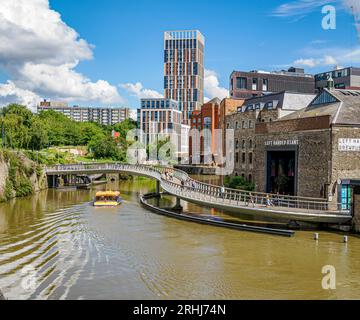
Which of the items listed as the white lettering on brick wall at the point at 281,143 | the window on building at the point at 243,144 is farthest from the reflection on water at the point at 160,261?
the window on building at the point at 243,144

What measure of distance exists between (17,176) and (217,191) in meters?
29.4

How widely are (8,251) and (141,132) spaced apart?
5551 inches

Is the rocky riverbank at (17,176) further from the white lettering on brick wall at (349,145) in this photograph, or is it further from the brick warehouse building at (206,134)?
the brick warehouse building at (206,134)

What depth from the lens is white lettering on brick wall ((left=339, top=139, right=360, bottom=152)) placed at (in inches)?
1345

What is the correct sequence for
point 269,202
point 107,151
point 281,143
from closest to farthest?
point 269,202, point 281,143, point 107,151

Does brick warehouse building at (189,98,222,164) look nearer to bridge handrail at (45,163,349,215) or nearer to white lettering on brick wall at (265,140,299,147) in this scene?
bridge handrail at (45,163,349,215)

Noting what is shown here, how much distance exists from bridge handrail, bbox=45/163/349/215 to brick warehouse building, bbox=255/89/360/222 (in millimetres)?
1026

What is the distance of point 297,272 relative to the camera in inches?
866

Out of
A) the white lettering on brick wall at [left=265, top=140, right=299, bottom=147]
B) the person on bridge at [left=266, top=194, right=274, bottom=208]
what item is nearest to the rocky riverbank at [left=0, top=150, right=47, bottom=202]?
the white lettering on brick wall at [left=265, top=140, right=299, bottom=147]

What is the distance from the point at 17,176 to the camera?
53781mm

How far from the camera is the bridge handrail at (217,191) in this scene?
111ft

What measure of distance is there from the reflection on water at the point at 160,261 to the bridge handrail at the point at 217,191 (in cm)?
371

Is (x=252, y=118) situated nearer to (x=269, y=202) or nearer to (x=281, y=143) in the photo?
(x=281, y=143)

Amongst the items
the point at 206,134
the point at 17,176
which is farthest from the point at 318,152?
the point at 206,134
